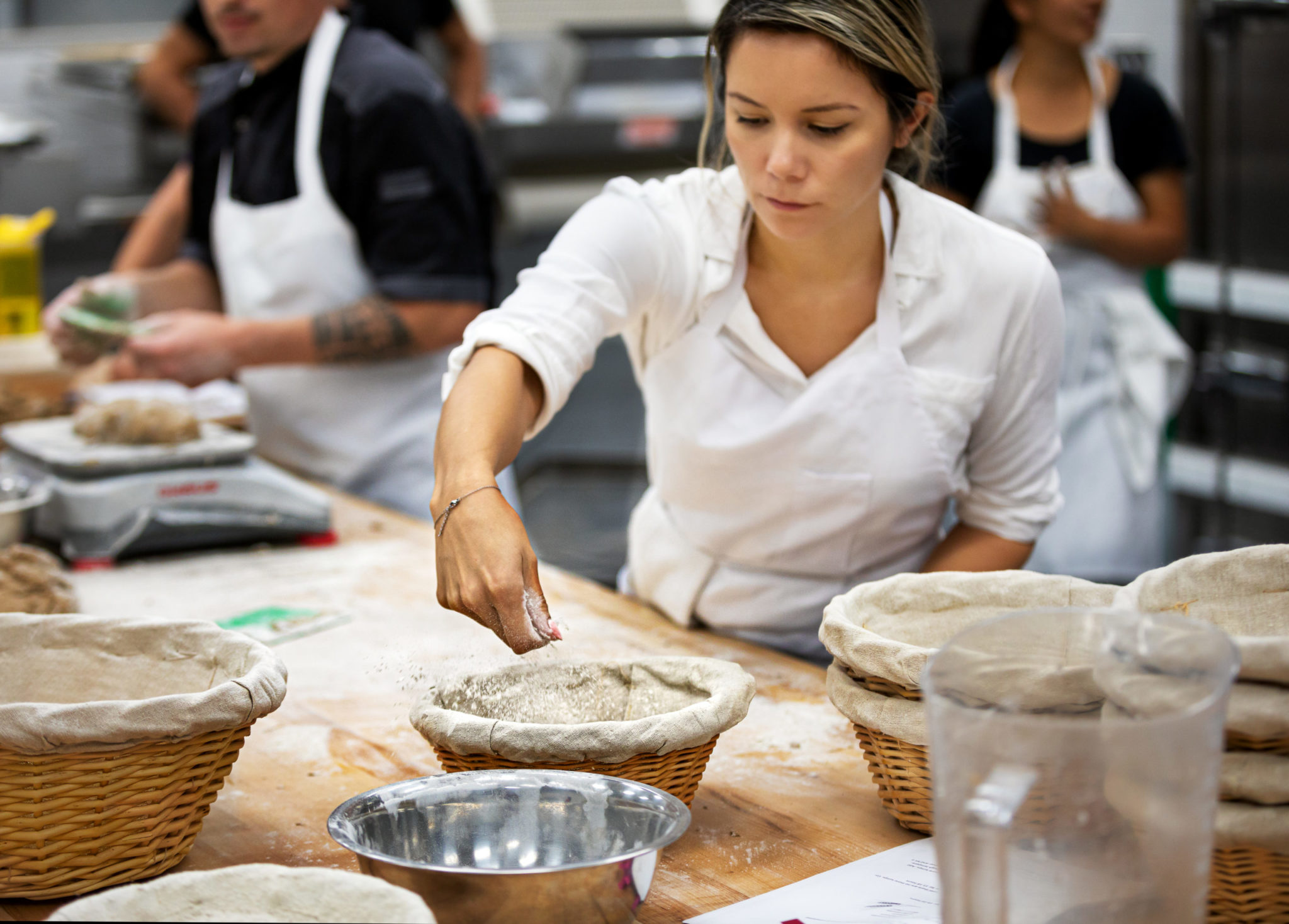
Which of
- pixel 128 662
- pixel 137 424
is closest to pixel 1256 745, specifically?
pixel 128 662

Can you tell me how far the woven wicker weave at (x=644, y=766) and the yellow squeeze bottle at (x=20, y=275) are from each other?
6.98 feet

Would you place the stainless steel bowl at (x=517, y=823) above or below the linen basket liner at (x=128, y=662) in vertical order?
below

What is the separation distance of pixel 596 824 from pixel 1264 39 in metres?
3.13

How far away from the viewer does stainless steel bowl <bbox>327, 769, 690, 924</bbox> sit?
2.88ft

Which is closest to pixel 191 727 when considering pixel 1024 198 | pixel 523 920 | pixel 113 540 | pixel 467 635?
pixel 523 920

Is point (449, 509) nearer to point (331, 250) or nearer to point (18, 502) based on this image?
point (18, 502)

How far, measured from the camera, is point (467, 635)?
1603 millimetres

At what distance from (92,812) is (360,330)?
62.8 inches

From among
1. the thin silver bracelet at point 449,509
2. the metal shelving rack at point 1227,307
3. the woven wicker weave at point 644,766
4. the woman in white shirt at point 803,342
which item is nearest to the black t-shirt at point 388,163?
the woman in white shirt at point 803,342

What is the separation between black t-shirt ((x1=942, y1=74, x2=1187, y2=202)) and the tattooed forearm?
1.18 meters

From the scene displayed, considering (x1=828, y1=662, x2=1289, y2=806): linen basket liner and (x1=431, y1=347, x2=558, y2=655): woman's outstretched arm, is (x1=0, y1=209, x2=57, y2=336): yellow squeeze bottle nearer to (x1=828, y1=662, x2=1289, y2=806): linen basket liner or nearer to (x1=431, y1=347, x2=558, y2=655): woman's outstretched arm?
(x1=431, y1=347, x2=558, y2=655): woman's outstretched arm

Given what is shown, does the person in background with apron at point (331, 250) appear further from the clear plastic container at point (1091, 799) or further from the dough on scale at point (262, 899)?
the clear plastic container at point (1091, 799)

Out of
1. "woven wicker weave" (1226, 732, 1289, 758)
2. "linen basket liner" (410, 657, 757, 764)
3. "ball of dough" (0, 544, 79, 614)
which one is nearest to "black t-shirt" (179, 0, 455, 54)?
"ball of dough" (0, 544, 79, 614)

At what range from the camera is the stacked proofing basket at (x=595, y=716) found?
100cm
